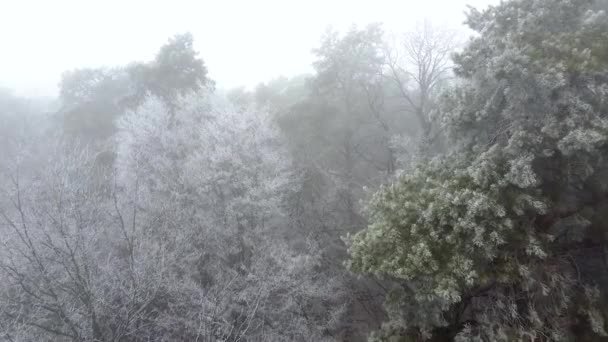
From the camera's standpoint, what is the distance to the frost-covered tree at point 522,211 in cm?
594

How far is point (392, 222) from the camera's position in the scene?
23.1 feet

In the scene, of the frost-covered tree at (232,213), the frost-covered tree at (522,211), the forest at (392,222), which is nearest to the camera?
the frost-covered tree at (522,211)

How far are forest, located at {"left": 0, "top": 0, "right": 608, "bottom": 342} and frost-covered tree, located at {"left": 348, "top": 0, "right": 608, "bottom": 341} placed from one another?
0.11ft

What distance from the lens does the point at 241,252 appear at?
13016 millimetres

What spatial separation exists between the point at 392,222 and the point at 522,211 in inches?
86.8

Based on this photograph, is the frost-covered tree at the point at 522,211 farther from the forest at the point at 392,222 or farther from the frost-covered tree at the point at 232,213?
the frost-covered tree at the point at 232,213

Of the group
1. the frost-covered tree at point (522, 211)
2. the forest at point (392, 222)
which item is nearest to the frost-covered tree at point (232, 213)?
the forest at point (392, 222)

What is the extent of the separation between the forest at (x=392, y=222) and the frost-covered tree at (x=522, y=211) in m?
0.03

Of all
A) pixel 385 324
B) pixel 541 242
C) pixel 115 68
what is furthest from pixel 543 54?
pixel 115 68

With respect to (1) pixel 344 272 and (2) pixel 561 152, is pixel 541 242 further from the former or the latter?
(1) pixel 344 272

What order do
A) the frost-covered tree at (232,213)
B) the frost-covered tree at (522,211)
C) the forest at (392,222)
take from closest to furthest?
the frost-covered tree at (522,211)
the forest at (392,222)
the frost-covered tree at (232,213)

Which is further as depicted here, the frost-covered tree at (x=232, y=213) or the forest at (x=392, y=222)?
the frost-covered tree at (x=232, y=213)

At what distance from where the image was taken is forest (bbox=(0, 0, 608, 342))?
614 cm

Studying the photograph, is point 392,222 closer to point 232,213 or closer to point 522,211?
point 522,211
